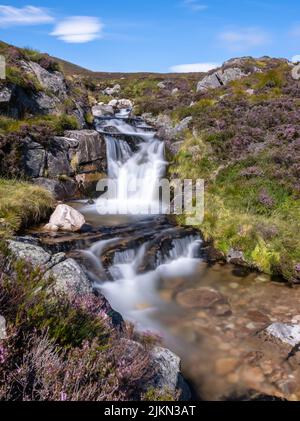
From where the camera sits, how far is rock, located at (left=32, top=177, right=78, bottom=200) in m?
15.2

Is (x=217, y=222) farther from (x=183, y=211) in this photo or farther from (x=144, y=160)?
(x=144, y=160)

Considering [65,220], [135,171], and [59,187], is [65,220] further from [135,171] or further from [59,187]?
[135,171]

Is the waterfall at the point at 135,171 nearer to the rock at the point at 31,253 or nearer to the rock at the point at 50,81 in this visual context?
the rock at the point at 50,81

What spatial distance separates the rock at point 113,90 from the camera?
160 ft

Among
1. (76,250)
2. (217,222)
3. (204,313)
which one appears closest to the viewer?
(204,313)

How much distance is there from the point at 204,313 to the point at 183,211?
597 centimetres

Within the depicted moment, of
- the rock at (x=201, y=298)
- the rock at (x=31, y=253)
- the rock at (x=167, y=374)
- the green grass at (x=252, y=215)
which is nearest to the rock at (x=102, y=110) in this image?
the green grass at (x=252, y=215)

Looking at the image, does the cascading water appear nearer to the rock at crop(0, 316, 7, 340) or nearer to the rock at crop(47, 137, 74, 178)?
the rock at crop(47, 137, 74, 178)

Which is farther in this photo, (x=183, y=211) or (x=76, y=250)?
(x=183, y=211)

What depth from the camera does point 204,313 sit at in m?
8.29

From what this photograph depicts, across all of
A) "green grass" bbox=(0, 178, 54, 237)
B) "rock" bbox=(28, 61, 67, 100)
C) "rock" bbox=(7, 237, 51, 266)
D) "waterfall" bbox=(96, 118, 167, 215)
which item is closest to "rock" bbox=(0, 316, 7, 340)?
"rock" bbox=(7, 237, 51, 266)

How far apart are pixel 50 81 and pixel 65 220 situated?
12.0m
